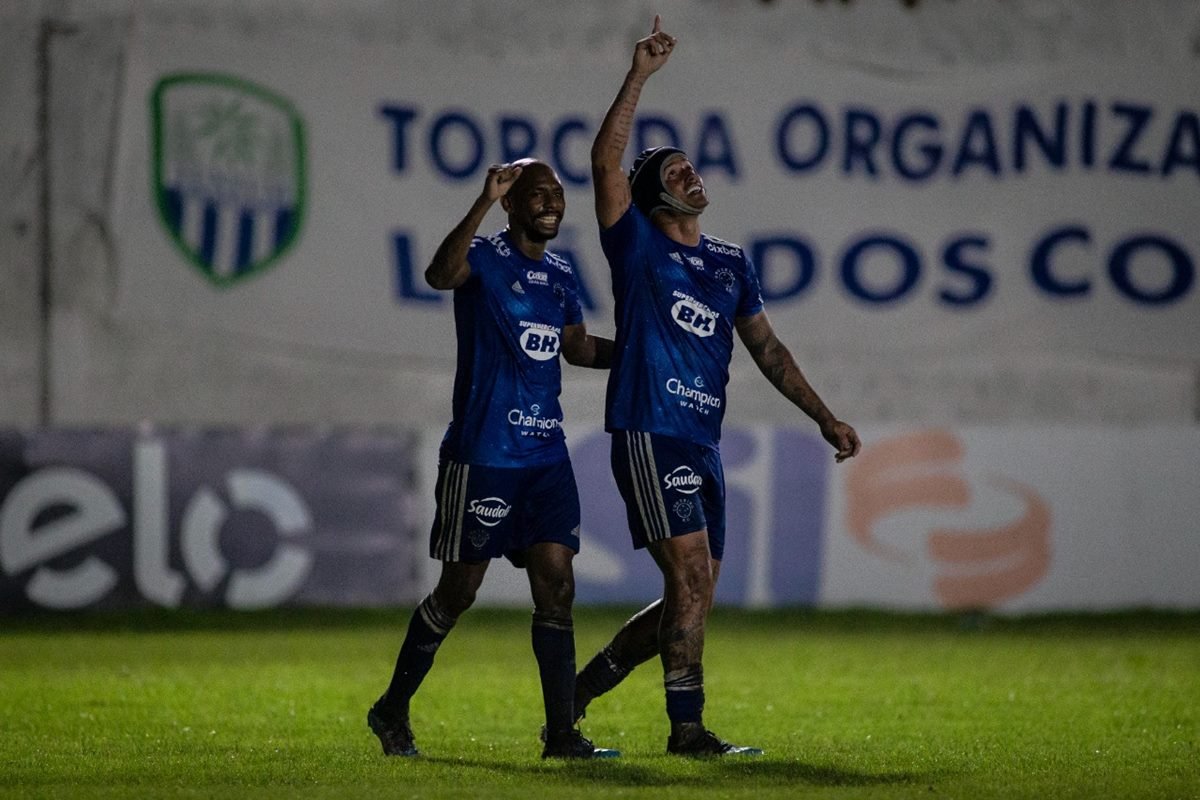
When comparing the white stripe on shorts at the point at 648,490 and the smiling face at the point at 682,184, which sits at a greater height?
the smiling face at the point at 682,184

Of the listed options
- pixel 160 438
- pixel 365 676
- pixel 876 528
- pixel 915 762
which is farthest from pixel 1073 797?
pixel 160 438

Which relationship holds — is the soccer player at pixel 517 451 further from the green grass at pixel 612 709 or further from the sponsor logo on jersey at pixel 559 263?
the green grass at pixel 612 709

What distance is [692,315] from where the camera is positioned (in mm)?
7133

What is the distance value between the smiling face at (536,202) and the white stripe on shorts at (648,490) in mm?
804

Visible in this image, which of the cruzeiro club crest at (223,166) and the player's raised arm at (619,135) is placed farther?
the cruzeiro club crest at (223,166)

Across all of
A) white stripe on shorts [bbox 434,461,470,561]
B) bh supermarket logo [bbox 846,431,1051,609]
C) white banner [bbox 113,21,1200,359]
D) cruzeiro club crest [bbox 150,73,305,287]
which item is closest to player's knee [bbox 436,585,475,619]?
white stripe on shorts [bbox 434,461,470,561]

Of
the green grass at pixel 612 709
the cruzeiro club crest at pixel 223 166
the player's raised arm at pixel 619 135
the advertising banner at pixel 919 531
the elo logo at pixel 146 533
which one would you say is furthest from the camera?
the cruzeiro club crest at pixel 223 166

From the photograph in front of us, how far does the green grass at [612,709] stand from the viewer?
6492 mm

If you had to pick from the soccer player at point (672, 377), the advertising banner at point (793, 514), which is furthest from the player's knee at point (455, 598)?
the advertising banner at point (793, 514)

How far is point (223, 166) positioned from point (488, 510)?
843cm

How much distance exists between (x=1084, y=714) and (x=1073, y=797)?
8.26 feet

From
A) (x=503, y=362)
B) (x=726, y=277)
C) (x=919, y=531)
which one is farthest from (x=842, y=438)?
(x=919, y=531)

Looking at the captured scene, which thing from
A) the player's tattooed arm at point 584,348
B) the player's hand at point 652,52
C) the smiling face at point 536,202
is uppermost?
the player's hand at point 652,52

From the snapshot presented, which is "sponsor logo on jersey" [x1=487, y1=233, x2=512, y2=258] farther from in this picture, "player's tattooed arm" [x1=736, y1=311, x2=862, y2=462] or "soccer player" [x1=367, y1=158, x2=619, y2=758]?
"player's tattooed arm" [x1=736, y1=311, x2=862, y2=462]
